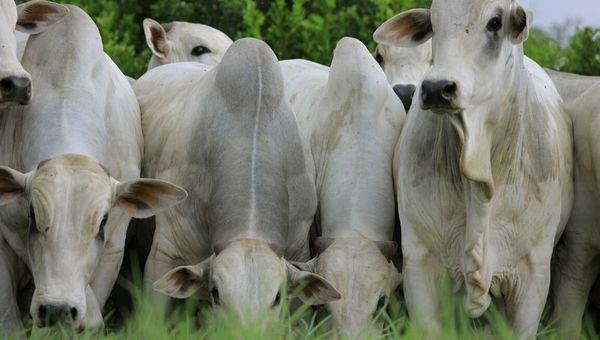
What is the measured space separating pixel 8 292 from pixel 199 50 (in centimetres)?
320

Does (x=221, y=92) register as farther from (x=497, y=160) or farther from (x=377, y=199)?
(x=497, y=160)

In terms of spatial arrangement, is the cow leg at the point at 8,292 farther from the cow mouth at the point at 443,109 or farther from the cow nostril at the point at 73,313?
the cow mouth at the point at 443,109

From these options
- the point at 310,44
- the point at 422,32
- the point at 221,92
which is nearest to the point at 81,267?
the point at 221,92

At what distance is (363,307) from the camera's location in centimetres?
929

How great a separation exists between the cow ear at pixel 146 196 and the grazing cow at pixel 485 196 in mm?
1128

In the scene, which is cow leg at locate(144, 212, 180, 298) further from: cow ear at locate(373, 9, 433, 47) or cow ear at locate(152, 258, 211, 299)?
cow ear at locate(373, 9, 433, 47)

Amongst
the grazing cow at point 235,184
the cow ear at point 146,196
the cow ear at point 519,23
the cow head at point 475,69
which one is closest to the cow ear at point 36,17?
the grazing cow at point 235,184

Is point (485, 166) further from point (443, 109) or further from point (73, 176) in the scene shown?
point (73, 176)

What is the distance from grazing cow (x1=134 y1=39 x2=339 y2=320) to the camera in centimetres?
914

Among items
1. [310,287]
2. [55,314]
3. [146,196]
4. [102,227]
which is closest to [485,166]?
[310,287]

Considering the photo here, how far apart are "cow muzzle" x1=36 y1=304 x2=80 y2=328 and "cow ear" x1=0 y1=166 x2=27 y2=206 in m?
0.74

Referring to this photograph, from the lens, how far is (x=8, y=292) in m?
9.48

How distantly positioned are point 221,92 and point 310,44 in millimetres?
3457

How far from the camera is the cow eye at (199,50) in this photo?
40.1 feet
